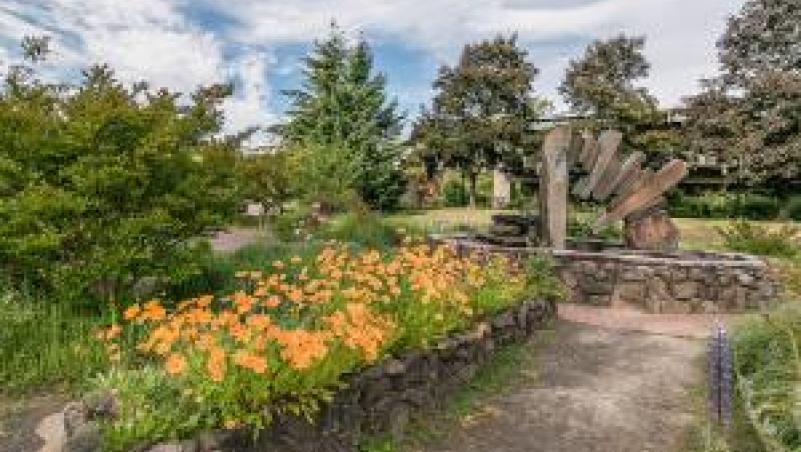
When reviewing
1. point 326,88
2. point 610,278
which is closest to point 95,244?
point 610,278

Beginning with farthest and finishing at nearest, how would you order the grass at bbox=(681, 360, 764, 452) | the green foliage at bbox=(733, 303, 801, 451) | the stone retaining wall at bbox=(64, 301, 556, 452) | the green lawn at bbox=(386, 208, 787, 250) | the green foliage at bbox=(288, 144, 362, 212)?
the green foliage at bbox=(288, 144, 362, 212) < the green lawn at bbox=(386, 208, 787, 250) < the grass at bbox=(681, 360, 764, 452) < the green foliage at bbox=(733, 303, 801, 451) < the stone retaining wall at bbox=(64, 301, 556, 452)

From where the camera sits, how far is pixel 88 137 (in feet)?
23.0

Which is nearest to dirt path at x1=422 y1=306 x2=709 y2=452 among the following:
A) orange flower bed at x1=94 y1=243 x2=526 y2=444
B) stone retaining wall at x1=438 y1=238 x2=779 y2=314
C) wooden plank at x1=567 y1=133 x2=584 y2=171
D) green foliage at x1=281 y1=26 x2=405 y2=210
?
orange flower bed at x1=94 y1=243 x2=526 y2=444

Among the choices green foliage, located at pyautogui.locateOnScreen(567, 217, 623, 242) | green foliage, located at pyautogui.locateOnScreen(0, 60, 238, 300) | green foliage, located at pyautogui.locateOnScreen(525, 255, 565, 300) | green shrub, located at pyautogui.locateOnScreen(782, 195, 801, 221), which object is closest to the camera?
green foliage, located at pyautogui.locateOnScreen(0, 60, 238, 300)

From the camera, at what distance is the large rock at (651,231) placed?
550 inches

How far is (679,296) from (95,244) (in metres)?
8.51

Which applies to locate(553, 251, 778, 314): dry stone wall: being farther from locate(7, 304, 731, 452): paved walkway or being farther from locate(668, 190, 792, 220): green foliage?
locate(668, 190, 792, 220): green foliage

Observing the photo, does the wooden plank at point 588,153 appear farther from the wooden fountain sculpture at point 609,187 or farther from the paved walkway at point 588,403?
the paved walkway at point 588,403

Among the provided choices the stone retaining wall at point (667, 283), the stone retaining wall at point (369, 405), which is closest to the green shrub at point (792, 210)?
the stone retaining wall at point (667, 283)

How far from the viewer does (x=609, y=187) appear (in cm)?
1389

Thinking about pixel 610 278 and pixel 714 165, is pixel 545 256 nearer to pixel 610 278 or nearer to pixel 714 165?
pixel 610 278

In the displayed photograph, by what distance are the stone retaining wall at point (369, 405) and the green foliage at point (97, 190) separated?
8.18ft

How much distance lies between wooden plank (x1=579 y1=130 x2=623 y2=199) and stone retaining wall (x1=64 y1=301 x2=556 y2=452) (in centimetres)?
549

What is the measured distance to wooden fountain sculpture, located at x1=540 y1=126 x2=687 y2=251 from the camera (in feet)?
44.6
